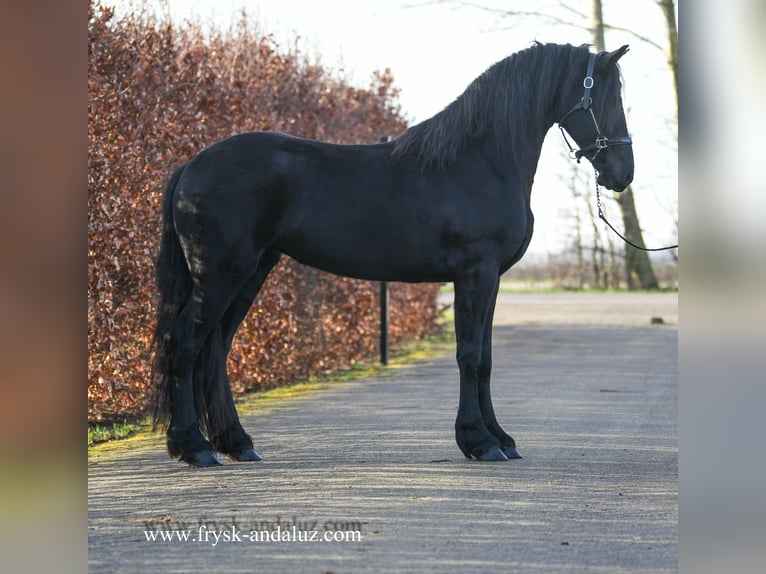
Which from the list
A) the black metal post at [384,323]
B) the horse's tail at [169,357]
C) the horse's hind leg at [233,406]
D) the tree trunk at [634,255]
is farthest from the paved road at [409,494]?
the tree trunk at [634,255]

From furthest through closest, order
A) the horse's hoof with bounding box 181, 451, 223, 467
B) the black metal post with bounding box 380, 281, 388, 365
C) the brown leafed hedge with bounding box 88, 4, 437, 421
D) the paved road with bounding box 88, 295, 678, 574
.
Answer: the black metal post with bounding box 380, 281, 388, 365 < the brown leafed hedge with bounding box 88, 4, 437, 421 < the horse's hoof with bounding box 181, 451, 223, 467 < the paved road with bounding box 88, 295, 678, 574

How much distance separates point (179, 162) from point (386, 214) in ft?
9.74

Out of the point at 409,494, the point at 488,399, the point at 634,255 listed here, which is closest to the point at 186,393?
the point at 409,494

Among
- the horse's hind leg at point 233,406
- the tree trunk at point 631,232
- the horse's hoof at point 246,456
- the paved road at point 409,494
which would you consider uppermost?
the tree trunk at point 631,232

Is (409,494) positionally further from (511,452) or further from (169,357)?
(169,357)

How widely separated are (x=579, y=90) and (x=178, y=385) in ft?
9.92

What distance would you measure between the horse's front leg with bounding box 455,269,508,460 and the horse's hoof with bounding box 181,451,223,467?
1.47 m

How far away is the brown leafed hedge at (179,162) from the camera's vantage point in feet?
24.0

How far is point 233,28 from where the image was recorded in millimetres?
11516

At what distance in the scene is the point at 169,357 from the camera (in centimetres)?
598

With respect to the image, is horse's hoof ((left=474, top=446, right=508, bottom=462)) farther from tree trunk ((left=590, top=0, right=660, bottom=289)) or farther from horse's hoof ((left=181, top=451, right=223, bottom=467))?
tree trunk ((left=590, top=0, right=660, bottom=289))

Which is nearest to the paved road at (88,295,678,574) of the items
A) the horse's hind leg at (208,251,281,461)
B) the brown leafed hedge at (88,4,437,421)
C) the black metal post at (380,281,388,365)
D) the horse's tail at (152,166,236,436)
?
the horse's hind leg at (208,251,281,461)

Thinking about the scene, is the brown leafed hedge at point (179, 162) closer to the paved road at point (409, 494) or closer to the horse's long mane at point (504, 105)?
the paved road at point (409, 494)

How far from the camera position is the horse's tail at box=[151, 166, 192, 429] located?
5984mm
